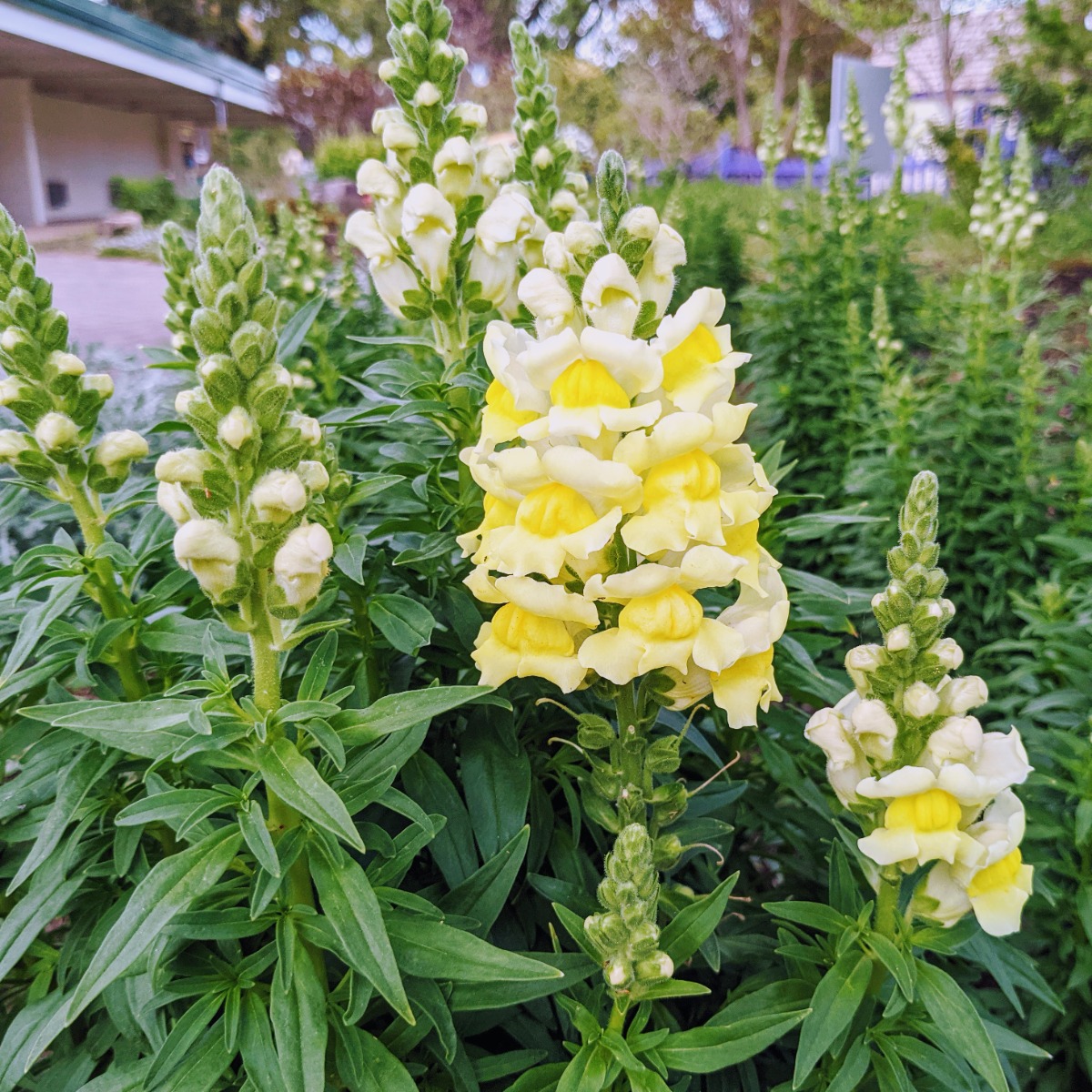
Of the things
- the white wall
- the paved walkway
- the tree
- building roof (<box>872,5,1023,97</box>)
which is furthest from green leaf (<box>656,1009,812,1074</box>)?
the white wall

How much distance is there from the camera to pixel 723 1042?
1.50 meters

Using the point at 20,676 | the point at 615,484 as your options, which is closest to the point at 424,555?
the point at 615,484

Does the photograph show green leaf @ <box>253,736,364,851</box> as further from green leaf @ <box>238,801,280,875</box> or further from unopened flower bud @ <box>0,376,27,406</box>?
unopened flower bud @ <box>0,376,27,406</box>

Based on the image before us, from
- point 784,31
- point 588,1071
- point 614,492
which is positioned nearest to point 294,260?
point 614,492

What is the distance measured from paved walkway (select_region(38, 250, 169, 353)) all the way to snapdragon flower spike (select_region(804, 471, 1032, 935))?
23.1ft

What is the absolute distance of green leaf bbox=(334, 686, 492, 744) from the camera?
1.36 metres

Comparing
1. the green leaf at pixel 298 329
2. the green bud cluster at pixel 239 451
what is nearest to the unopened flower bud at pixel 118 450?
the green leaf at pixel 298 329

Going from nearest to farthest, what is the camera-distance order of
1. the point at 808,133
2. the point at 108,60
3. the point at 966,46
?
the point at 808,133, the point at 108,60, the point at 966,46

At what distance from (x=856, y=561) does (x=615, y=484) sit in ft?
11.3

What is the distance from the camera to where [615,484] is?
1.36 m

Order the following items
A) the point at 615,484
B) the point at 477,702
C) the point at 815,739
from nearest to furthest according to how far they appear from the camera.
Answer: the point at 615,484
the point at 815,739
the point at 477,702

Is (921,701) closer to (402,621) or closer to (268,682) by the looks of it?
(402,621)

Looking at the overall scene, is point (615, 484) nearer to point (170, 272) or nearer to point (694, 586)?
point (694, 586)

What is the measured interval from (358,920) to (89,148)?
22068 mm
